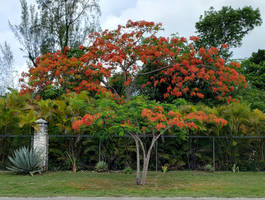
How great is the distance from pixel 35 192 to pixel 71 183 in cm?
197

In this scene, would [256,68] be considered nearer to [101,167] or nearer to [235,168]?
[235,168]

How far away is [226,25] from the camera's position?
25734 millimetres

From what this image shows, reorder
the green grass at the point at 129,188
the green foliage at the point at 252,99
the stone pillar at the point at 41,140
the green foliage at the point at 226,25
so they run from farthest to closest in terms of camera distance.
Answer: the green foliage at the point at 226,25 < the green foliage at the point at 252,99 < the stone pillar at the point at 41,140 < the green grass at the point at 129,188

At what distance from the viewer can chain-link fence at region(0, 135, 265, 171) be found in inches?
578

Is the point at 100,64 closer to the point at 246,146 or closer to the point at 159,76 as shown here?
the point at 159,76

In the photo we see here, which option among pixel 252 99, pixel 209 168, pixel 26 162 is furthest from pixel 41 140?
pixel 252 99

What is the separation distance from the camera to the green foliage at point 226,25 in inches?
998

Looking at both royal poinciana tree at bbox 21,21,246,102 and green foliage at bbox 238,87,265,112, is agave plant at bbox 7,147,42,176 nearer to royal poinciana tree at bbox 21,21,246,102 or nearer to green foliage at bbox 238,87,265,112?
royal poinciana tree at bbox 21,21,246,102

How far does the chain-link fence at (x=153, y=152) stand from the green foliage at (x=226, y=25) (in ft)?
39.3

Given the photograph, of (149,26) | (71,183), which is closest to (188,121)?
(71,183)

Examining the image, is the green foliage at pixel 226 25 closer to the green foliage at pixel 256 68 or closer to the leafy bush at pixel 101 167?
the green foliage at pixel 256 68

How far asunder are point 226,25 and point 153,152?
15.1 meters

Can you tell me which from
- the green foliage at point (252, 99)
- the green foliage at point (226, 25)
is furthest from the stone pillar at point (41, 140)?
the green foliage at point (226, 25)

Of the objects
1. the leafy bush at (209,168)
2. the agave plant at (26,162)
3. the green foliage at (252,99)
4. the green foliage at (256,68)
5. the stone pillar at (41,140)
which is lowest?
the leafy bush at (209,168)
